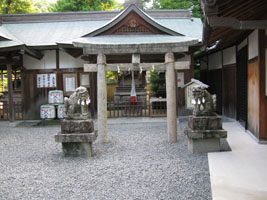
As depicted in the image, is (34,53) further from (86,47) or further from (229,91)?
(229,91)

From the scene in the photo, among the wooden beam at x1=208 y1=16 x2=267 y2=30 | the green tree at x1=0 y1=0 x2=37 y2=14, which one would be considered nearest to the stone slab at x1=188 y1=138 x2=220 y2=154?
the wooden beam at x1=208 y1=16 x2=267 y2=30

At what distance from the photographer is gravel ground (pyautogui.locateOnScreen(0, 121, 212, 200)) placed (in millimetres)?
3998

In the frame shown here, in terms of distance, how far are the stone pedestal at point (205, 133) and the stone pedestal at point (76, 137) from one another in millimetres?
2322

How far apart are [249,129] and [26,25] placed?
12.7m

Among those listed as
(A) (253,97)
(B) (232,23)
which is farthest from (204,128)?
(B) (232,23)

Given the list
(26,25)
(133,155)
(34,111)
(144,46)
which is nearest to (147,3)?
(26,25)

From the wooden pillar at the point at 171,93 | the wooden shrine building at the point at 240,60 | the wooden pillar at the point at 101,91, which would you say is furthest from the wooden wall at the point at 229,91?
the wooden pillar at the point at 101,91

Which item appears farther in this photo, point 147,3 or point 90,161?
point 147,3

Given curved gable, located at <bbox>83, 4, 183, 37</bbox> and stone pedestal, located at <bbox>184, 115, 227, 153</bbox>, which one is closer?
stone pedestal, located at <bbox>184, 115, 227, 153</bbox>

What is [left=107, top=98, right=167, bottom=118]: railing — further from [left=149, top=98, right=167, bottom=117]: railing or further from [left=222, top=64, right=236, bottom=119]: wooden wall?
[left=222, top=64, right=236, bottom=119]: wooden wall

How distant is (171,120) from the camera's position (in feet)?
24.3

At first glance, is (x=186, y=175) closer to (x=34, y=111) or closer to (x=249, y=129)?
(x=249, y=129)

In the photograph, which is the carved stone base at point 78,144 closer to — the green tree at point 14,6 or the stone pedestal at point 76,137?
the stone pedestal at point 76,137

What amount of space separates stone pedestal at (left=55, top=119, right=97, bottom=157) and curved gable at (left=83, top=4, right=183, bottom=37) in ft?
18.4
